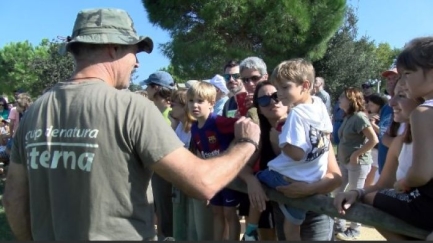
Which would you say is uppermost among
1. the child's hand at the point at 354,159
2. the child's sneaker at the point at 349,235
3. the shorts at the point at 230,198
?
the child's hand at the point at 354,159

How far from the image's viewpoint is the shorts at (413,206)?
2.25 metres

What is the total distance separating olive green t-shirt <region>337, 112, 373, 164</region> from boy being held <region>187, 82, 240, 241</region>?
10.0 feet

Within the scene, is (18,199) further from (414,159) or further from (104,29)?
(414,159)

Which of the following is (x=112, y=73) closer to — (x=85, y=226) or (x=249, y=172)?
(x=85, y=226)

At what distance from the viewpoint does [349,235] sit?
240 inches

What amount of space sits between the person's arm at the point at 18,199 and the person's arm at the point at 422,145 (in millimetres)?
1682

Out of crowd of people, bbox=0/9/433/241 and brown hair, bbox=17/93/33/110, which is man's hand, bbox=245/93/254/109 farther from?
brown hair, bbox=17/93/33/110

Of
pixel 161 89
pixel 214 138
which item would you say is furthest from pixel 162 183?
pixel 214 138

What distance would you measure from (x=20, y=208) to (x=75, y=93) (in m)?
0.64

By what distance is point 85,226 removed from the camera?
2.01m

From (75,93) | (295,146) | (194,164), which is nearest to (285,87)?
(295,146)

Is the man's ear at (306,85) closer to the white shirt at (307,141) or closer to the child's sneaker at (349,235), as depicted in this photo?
the white shirt at (307,141)

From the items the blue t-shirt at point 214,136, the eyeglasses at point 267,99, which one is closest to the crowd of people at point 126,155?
the eyeglasses at point 267,99

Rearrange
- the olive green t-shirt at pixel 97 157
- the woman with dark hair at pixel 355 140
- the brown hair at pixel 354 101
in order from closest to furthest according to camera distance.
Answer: the olive green t-shirt at pixel 97 157 → the woman with dark hair at pixel 355 140 → the brown hair at pixel 354 101
